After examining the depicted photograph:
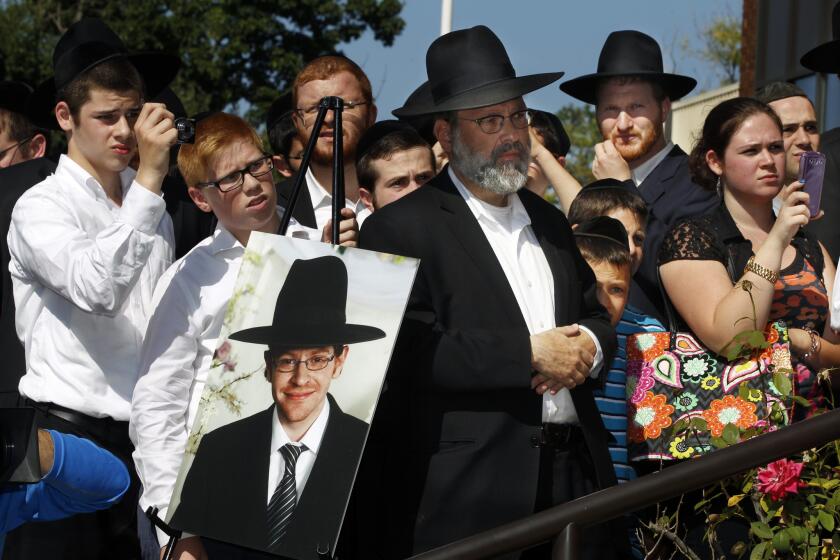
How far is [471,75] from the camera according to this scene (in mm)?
4211

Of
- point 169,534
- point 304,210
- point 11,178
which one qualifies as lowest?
point 169,534

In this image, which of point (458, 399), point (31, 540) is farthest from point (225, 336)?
point (31, 540)

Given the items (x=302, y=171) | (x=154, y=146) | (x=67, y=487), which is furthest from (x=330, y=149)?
(x=67, y=487)

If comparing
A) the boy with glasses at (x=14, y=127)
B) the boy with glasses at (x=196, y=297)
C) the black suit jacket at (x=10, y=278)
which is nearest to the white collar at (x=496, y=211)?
the boy with glasses at (x=196, y=297)

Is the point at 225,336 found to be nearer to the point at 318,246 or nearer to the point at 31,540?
the point at 318,246

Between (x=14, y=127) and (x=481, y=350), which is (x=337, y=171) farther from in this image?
(x=14, y=127)

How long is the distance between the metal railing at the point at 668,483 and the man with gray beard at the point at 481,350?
0.79 m

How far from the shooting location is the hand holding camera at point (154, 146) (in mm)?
4141

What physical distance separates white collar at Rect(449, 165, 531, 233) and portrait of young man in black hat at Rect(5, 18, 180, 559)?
3.00 ft

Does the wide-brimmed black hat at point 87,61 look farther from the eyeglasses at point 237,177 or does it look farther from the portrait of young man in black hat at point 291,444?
the portrait of young man in black hat at point 291,444

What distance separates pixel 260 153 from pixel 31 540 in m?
1.42

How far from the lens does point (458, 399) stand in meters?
3.86

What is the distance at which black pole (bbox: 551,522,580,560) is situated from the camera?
2.96m

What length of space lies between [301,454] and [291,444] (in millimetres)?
45
